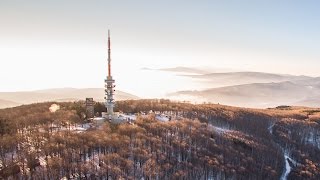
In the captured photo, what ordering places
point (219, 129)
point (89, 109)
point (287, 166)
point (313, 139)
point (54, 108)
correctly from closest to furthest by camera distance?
point (89, 109) < point (54, 108) < point (287, 166) < point (219, 129) < point (313, 139)

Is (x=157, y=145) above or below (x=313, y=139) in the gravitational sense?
above

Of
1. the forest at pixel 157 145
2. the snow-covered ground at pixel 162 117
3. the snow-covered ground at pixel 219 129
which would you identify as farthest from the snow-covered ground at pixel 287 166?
the snow-covered ground at pixel 162 117

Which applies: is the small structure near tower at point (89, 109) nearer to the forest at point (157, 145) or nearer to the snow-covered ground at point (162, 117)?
the forest at point (157, 145)

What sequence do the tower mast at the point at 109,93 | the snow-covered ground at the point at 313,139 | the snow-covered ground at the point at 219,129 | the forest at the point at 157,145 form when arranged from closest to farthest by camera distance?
the forest at the point at 157,145 → the tower mast at the point at 109,93 → the snow-covered ground at the point at 219,129 → the snow-covered ground at the point at 313,139

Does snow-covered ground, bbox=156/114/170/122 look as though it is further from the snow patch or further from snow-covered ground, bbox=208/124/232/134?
the snow patch

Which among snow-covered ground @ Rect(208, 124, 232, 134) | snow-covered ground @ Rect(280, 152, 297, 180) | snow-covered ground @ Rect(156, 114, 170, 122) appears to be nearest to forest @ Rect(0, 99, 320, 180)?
snow-covered ground @ Rect(280, 152, 297, 180)

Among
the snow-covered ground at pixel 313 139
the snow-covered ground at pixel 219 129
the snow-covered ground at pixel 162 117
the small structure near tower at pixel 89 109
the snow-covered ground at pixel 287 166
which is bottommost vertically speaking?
the snow-covered ground at pixel 287 166

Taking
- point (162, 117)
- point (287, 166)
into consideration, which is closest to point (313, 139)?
point (287, 166)

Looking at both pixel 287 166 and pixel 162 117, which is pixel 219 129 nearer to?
pixel 162 117
